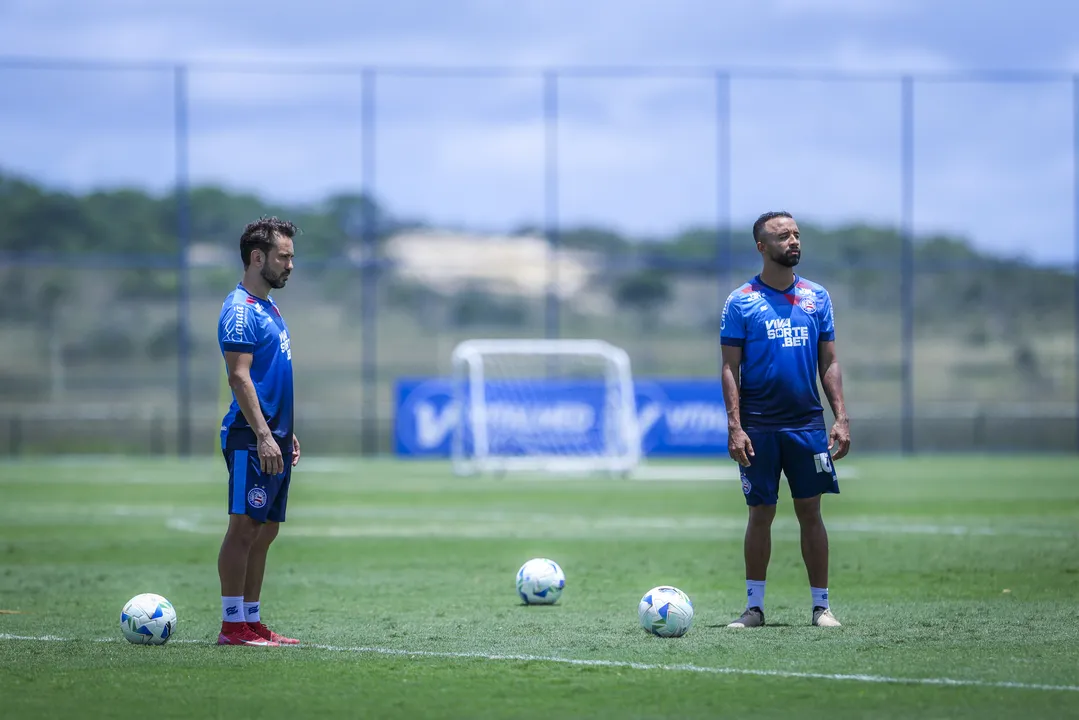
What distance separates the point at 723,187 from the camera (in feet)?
133

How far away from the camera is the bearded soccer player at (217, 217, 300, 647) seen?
855 cm

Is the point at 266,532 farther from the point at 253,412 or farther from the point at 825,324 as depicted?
the point at 825,324

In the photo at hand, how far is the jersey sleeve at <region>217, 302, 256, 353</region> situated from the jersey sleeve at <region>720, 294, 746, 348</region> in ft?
9.26

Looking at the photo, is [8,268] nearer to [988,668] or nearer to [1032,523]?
[1032,523]

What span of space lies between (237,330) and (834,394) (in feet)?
11.7

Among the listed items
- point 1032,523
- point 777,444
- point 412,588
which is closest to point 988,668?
point 777,444

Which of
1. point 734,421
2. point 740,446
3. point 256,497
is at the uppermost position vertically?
point 734,421

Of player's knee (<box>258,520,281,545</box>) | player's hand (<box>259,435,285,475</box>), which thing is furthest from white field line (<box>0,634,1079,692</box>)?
player's hand (<box>259,435,285,475</box>)

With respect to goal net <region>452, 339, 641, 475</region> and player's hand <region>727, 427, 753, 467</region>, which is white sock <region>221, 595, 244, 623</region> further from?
goal net <region>452, 339, 641, 475</region>

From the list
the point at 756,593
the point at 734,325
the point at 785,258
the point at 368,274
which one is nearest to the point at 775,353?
the point at 734,325

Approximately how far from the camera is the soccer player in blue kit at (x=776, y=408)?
31.0ft

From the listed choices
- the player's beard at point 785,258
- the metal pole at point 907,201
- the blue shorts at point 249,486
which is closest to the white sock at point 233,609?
the blue shorts at point 249,486

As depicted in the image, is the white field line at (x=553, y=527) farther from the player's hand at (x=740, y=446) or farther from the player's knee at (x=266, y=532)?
the player's knee at (x=266, y=532)

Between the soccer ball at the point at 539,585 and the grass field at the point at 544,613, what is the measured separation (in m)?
0.12
